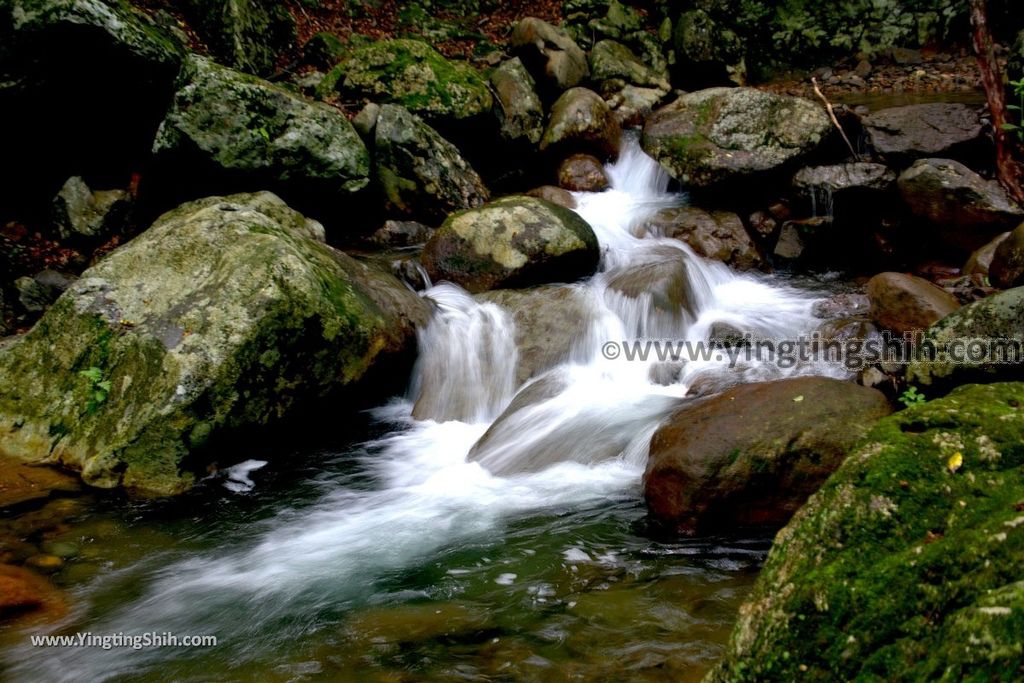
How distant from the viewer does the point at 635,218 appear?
9.77 m

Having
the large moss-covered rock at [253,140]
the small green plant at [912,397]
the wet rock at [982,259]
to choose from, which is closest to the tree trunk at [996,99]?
the wet rock at [982,259]

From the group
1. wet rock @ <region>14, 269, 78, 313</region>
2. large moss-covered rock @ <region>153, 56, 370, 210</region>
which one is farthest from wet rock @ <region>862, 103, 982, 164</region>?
wet rock @ <region>14, 269, 78, 313</region>

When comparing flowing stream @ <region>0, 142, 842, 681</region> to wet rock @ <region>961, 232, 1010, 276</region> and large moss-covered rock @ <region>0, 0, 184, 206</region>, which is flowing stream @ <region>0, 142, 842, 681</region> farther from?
large moss-covered rock @ <region>0, 0, 184, 206</region>

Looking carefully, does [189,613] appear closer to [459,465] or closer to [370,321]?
[459,465]

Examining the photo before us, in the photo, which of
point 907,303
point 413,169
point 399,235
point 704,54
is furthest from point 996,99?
point 399,235

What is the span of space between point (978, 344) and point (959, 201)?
12.7 ft

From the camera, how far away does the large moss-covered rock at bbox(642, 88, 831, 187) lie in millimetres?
9188

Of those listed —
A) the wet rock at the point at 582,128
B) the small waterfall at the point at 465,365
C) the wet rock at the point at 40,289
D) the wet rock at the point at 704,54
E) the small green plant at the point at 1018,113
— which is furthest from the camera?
the wet rock at the point at 704,54

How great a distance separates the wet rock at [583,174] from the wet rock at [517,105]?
31.1 inches

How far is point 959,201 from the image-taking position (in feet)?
24.7

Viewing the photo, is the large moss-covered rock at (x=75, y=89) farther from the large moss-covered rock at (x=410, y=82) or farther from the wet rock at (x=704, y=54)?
the wet rock at (x=704, y=54)

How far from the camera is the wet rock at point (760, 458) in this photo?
4.00 metres

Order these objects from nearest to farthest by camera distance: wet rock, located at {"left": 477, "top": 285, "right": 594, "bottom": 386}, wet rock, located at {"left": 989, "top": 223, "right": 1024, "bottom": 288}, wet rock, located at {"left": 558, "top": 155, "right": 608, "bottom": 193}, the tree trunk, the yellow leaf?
1. the yellow leaf
2. wet rock, located at {"left": 989, "top": 223, "right": 1024, "bottom": 288}
3. wet rock, located at {"left": 477, "top": 285, "right": 594, "bottom": 386}
4. the tree trunk
5. wet rock, located at {"left": 558, "top": 155, "right": 608, "bottom": 193}

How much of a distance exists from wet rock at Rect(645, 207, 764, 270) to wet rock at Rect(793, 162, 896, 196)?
1.04 metres
